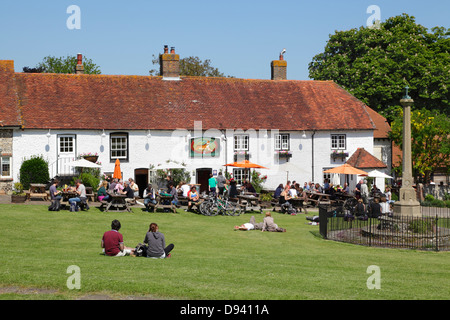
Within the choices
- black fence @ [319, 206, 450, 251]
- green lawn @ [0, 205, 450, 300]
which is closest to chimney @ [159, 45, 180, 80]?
green lawn @ [0, 205, 450, 300]

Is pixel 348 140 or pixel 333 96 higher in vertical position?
pixel 333 96

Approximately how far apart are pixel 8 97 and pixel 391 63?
33415 mm

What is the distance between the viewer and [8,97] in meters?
35.3

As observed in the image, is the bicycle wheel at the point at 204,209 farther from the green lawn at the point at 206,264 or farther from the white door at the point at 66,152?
the white door at the point at 66,152

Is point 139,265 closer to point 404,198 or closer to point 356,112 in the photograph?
point 404,198

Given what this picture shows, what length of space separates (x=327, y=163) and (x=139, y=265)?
97.0 feet

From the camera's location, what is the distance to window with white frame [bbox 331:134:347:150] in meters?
41.9

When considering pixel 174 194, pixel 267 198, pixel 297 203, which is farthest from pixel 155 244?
pixel 267 198

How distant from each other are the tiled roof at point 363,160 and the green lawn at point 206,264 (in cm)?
1717

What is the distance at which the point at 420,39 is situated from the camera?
5300cm

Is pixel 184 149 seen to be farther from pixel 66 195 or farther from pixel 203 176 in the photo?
pixel 66 195

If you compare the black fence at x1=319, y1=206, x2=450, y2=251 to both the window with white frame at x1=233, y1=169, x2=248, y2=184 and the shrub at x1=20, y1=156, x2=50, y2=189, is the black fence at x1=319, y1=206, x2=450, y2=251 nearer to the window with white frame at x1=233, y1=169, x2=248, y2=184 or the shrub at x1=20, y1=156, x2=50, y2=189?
the window with white frame at x1=233, y1=169, x2=248, y2=184

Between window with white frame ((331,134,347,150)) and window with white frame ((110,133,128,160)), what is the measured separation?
15412 mm
